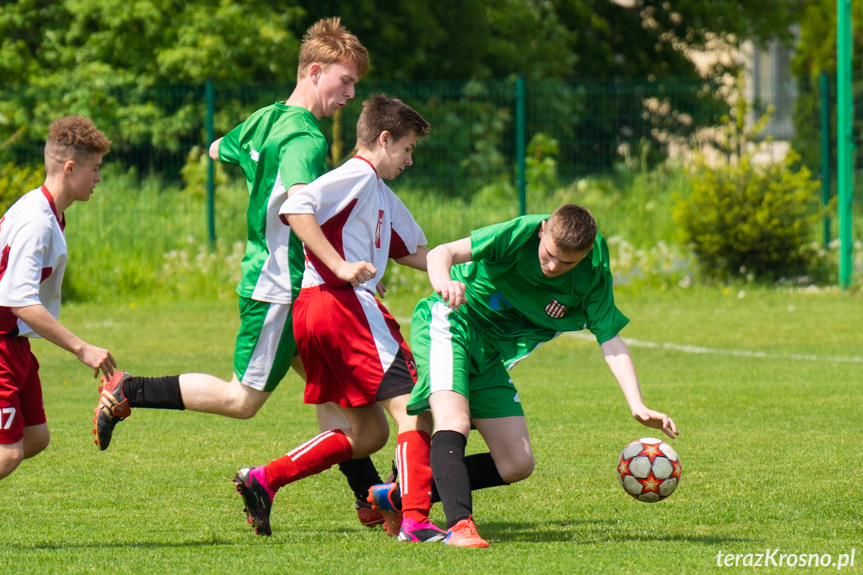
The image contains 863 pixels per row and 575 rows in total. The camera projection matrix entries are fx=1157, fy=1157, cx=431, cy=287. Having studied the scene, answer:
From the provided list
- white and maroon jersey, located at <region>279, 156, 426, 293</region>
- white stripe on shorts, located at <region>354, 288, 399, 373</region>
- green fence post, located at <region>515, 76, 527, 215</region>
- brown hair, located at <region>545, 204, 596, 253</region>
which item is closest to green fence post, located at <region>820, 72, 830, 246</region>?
green fence post, located at <region>515, 76, 527, 215</region>

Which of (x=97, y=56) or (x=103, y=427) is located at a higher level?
(x=97, y=56)

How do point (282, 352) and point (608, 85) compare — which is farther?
point (608, 85)

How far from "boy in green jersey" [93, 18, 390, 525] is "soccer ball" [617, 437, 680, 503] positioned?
3.54ft

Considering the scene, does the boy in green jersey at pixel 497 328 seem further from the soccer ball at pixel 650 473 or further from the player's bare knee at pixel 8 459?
the player's bare knee at pixel 8 459

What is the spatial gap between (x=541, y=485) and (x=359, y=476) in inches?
39.7

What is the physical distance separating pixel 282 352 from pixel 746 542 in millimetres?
2062

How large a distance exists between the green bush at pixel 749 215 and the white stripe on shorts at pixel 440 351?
1030 centimetres

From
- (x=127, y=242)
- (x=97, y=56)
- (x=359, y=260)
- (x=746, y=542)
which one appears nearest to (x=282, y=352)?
(x=359, y=260)

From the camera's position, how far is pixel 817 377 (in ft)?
28.9

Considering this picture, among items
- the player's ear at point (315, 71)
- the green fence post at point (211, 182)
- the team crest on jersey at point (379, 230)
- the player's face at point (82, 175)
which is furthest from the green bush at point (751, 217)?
the player's face at point (82, 175)

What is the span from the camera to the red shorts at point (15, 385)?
4.21 meters

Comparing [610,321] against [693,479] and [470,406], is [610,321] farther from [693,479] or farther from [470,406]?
[693,479]

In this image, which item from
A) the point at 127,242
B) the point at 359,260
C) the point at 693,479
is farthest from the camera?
the point at 127,242

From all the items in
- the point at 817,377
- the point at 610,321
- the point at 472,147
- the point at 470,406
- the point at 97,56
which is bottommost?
the point at 817,377
